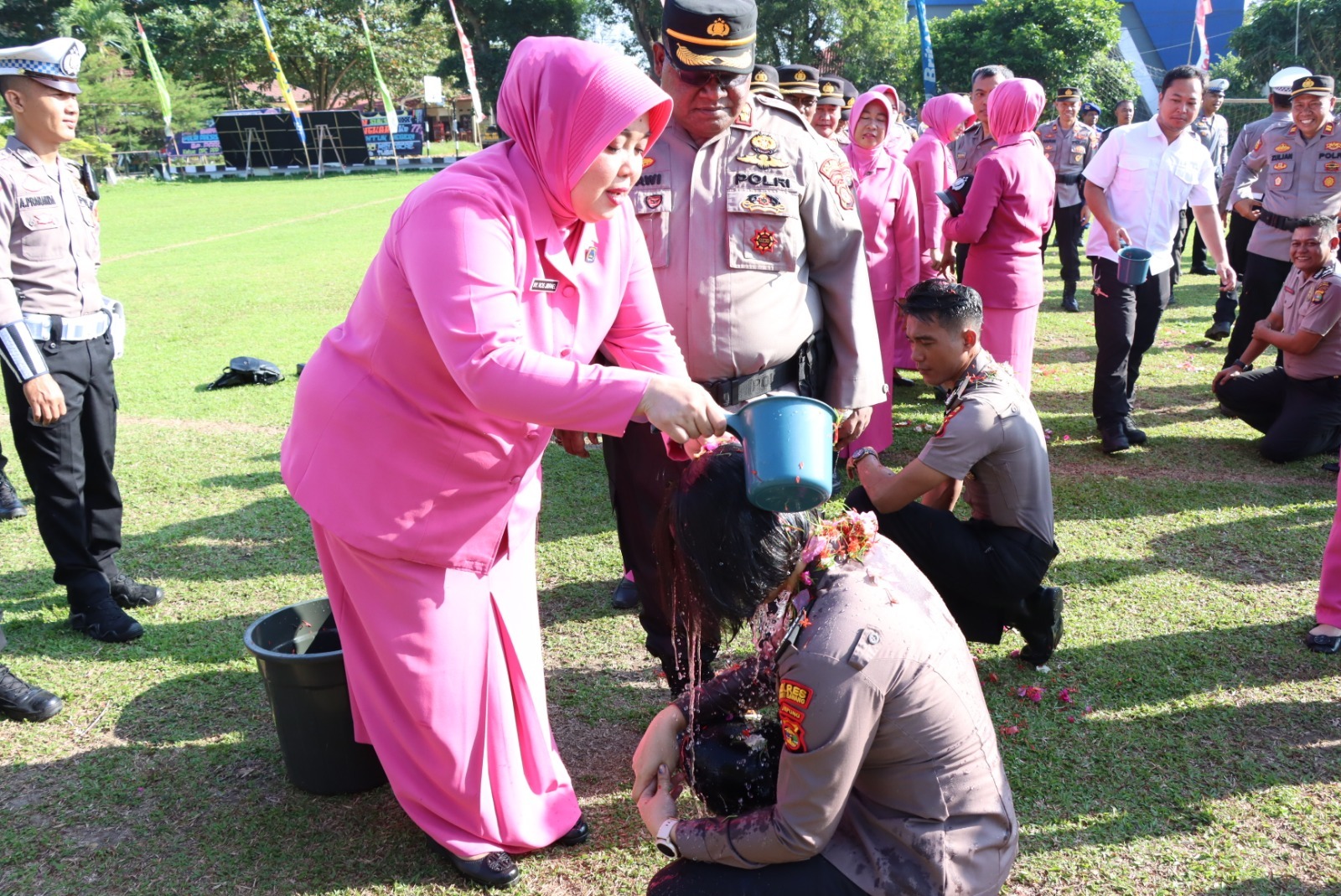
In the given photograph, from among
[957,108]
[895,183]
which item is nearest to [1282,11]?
[957,108]

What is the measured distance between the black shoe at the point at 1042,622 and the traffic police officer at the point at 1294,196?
421cm

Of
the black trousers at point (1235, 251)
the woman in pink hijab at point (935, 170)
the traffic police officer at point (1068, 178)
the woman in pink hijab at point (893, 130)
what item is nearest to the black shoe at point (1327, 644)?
the woman in pink hijab at point (935, 170)

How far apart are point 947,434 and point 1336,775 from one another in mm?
1495

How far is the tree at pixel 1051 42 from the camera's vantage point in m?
28.1

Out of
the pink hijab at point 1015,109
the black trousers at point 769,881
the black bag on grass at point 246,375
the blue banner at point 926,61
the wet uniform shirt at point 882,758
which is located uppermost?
the blue banner at point 926,61

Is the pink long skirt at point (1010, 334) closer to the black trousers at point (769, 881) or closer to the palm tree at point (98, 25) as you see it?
the black trousers at point (769, 881)

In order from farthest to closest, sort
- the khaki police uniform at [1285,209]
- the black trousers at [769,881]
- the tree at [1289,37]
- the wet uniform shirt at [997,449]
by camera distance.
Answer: the tree at [1289,37]
the khaki police uniform at [1285,209]
the wet uniform shirt at [997,449]
the black trousers at [769,881]

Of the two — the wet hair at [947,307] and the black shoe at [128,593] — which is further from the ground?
the wet hair at [947,307]

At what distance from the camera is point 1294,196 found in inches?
272

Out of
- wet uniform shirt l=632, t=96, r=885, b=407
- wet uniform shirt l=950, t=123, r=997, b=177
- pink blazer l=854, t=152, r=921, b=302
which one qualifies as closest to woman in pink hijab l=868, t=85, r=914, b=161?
pink blazer l=854, t=152, r=921, b=302

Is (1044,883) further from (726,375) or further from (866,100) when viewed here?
(866,100)

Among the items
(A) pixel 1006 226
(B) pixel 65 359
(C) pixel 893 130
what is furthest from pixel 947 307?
(B) pixel 65 359

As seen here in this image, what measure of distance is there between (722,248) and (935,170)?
14.0 feet

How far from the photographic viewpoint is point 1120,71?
31.1 meters
